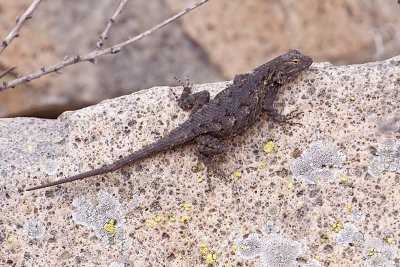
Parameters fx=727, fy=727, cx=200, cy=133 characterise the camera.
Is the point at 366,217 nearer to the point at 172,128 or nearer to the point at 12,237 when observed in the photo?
the point at 172,128

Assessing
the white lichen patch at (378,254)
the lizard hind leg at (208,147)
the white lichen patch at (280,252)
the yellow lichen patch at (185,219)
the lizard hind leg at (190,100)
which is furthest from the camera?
the lizard hind leg at (190,100)

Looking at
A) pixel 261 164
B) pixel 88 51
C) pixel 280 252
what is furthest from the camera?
pixel 88 51

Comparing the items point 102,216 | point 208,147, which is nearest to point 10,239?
point 102,216

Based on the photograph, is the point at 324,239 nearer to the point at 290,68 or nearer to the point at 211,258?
the point at 211,258

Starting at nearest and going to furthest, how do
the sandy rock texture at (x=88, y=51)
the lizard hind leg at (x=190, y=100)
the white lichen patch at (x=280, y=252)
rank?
the white lichen patch at (x=280, y=252)
the lizard hind leg at (x=190, y=100)
the sandy rock texture at (x=88, y=51)

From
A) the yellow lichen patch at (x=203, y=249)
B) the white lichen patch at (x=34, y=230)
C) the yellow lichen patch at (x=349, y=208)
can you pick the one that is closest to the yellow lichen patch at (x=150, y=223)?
the yellow lichen patch at (x=203, y=249)

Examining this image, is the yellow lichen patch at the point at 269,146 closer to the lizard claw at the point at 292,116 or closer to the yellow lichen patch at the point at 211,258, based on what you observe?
the lizard claw at the point at 292,116

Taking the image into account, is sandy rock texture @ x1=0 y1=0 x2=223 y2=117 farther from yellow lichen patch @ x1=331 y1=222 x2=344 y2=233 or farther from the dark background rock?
yellow lichen patch @ x1=331 y1=222 x2=344 y2=233

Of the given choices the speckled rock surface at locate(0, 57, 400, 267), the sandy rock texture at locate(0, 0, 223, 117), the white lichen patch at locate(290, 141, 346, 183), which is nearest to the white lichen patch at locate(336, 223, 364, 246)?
the speckled rock surface at locate(0, 57, 400, 267)
